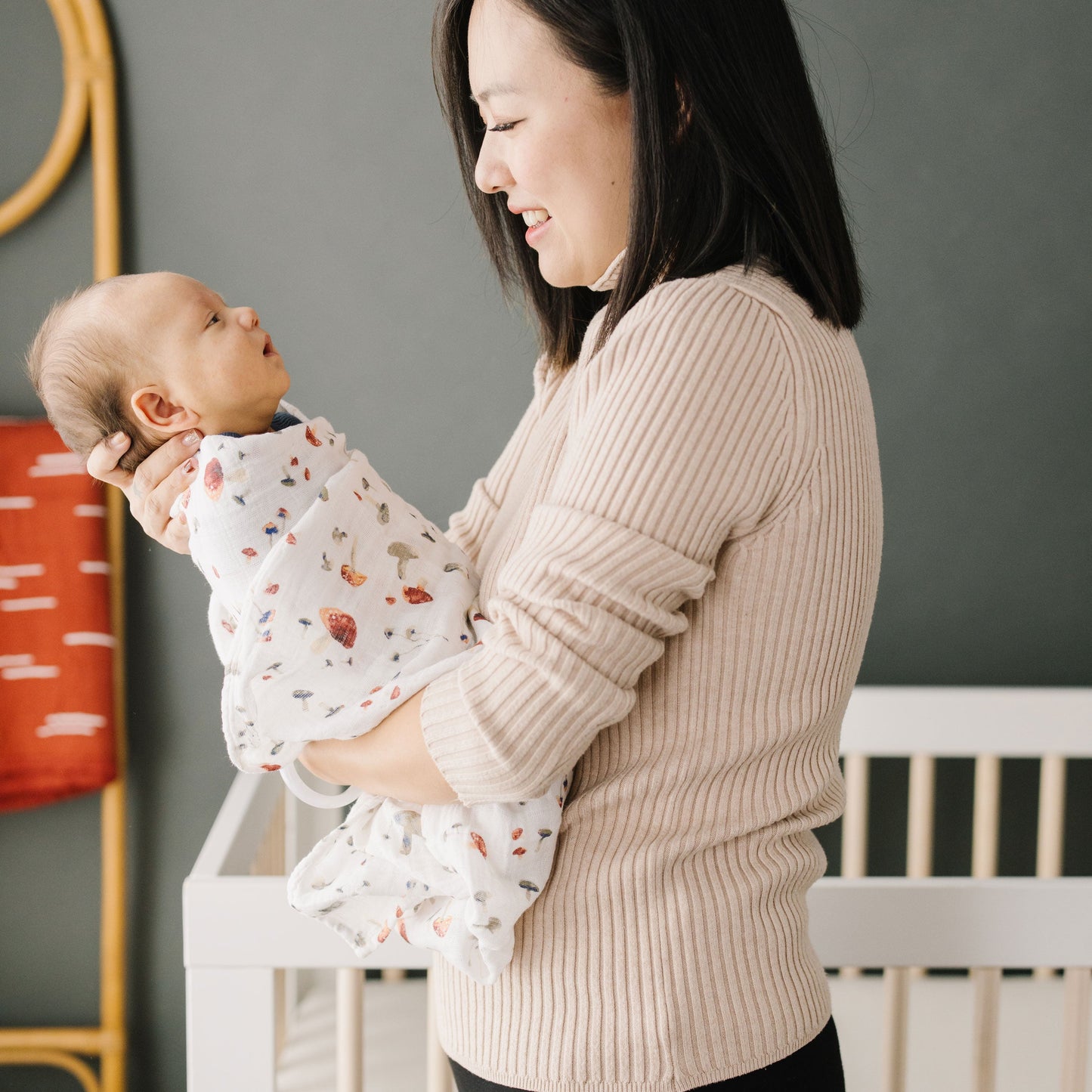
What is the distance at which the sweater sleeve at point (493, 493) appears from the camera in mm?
996

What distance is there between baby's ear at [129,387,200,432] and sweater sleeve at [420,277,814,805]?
35 centimetres

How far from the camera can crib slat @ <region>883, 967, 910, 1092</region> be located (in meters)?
1.09

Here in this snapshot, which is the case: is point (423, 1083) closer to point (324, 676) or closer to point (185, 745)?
point (185, 745)

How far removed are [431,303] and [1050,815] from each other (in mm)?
1227

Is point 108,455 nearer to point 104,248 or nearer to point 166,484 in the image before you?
point 166,484

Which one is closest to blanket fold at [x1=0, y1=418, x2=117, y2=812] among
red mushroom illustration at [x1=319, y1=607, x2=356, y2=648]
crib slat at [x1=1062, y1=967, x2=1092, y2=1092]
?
red mushroom illustration at [x1=319, y1=607, x2=356, y2=648]

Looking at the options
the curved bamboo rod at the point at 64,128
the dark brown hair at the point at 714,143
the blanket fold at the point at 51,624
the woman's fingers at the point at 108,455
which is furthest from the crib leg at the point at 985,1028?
the curved bamboo rod at the point at 64,128

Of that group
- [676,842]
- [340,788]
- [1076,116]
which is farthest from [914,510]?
[676,842]

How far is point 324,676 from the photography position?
750 mm

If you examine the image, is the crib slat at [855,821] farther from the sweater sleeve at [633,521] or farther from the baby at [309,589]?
the sweater sleeve at [633,521]

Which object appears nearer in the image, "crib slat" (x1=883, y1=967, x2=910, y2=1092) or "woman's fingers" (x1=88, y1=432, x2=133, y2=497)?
"woman's fingers" (x1=88, y1=432, x2=133, y2=497)

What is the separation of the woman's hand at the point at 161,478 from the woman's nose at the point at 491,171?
0.98ft

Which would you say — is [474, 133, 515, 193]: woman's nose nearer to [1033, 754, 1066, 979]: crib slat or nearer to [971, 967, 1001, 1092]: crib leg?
[971, 967, 1001, 1092]: crib leg

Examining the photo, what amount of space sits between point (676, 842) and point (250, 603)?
33 centimetres
